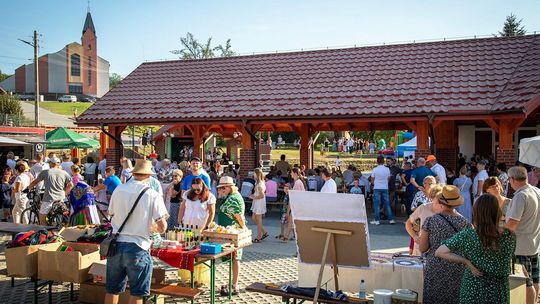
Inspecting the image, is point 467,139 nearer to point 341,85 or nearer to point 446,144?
point 446,144

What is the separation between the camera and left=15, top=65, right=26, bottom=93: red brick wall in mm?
83812

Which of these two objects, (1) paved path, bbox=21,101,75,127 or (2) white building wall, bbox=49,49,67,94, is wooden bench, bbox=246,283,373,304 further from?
(2) white building wall, bbox=49,49,67,94

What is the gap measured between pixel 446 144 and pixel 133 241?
12688 millimetres

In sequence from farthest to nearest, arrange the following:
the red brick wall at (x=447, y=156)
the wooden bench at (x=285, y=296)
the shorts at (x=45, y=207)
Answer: the red brick wall at (x=447, y=156) → the shorts at (x=45, y=207) → the wooden bench at (x=285, y=296)

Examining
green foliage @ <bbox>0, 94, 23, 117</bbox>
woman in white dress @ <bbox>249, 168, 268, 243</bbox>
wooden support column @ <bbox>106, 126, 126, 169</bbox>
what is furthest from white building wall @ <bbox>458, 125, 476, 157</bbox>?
green foliage @ <bbox>0, 94, 23, 117</bbox>

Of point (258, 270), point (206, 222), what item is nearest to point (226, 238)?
point (206, 222)

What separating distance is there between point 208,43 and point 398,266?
55.5 meters

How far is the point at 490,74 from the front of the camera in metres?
13.9

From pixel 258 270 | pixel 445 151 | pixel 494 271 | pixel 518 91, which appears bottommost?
pixel 258 270

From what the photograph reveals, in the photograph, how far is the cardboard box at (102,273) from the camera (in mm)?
6004

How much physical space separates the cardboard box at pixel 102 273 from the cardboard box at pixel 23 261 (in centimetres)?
83

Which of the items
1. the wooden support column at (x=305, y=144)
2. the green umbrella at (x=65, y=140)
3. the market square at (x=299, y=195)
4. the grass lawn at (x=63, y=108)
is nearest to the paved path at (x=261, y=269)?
the market square at (x=299, y=195)

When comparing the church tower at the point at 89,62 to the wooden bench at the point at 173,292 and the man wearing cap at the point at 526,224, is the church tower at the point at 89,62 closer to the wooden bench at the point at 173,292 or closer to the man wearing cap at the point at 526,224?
the wooden bench at the point at 173,292

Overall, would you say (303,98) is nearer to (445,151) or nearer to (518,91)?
(445,151)
